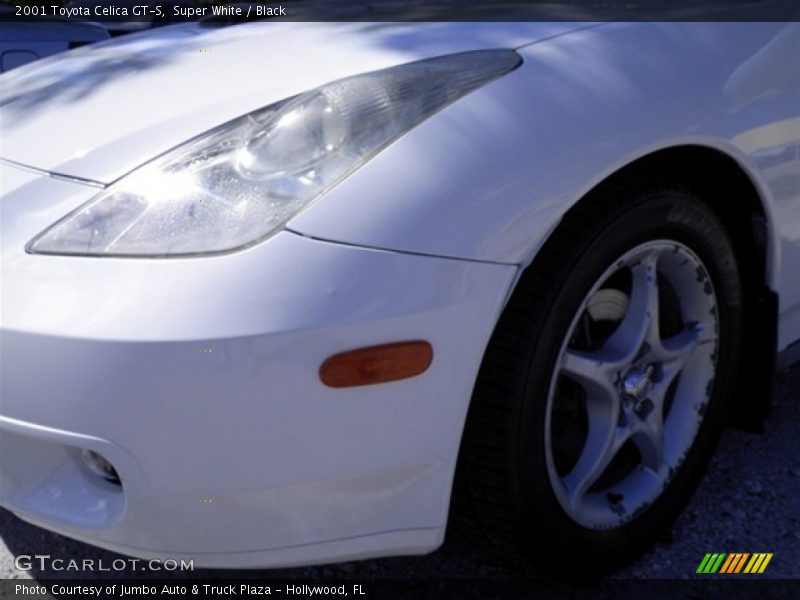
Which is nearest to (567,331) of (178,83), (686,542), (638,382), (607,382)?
(607,382)

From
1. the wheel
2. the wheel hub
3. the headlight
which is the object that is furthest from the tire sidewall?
the headlight

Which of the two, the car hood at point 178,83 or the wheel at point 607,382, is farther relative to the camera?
the car hood at point 178,83

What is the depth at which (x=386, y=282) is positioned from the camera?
188cm

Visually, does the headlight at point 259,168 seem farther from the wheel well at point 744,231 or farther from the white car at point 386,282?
the wheel well at point 744,231

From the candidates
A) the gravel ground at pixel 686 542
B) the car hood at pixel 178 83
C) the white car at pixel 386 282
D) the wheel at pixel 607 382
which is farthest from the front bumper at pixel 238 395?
the gravel ground at pixel 686 542

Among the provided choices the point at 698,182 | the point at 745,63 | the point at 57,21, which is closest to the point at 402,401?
the point at 698,182

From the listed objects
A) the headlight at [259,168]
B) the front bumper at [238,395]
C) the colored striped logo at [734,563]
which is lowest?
the colored striped logo at [734,563]

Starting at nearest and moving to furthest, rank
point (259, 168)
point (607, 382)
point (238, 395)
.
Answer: point (238, 395) → point (259, 168) → point (607, 382)

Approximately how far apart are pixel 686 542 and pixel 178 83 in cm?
162

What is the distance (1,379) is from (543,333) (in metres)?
1.00

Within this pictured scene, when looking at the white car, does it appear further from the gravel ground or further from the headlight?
the gravel ground

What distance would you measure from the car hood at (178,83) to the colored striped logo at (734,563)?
128cm

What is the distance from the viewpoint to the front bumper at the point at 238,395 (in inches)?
72.1

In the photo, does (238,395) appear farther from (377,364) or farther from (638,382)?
(638,382)
